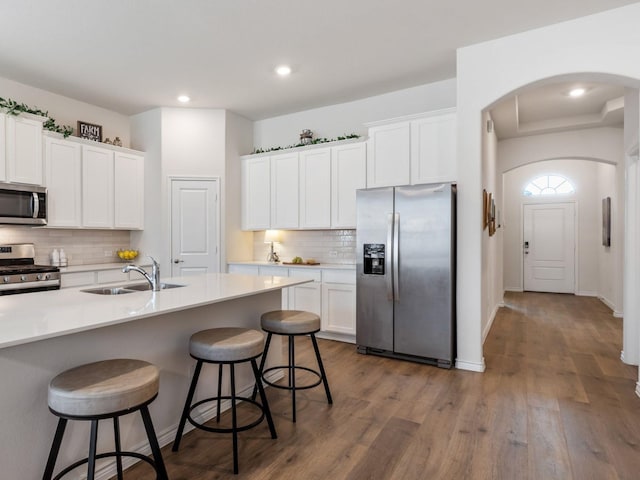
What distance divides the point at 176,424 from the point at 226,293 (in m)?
0.87

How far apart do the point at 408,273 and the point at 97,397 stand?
9.30 ft

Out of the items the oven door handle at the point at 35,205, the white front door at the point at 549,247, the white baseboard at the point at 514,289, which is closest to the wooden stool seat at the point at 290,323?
the oven door handle at the point at 35,205

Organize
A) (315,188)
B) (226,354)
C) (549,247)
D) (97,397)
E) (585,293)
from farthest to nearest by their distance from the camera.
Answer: (549,247), (585,293), (315,188), (226,354), (97,397)

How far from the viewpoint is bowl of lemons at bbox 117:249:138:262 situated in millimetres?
5176

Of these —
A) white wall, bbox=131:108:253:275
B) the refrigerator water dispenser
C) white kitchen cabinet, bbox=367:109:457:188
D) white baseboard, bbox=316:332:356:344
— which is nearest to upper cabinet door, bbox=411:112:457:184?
white kitchen cabinet, bbox=367:109:457:188

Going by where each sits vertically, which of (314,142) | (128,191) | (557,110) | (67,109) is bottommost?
Result: (128,191)

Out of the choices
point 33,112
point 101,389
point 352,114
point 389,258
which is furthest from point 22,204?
point 352,114

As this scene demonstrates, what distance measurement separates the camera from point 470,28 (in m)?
3.21

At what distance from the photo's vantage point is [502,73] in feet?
11.1

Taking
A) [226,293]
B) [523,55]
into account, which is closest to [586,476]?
[226,293]

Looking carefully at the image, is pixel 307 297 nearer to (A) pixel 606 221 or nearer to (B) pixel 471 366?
(B) pixel 471 366

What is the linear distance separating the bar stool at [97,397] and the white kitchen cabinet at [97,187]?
3499mm

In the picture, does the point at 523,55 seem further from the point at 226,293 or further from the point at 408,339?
the point at 226,293

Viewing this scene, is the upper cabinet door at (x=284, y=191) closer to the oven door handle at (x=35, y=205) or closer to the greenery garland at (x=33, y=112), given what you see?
the greenery garland at (x=33, y=112)
